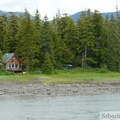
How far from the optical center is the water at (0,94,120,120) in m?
30.6

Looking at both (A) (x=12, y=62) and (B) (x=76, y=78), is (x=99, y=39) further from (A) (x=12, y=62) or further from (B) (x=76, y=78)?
(B) (x=76, y=78)

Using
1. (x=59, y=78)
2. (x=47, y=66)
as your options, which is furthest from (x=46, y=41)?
(x=59, y=78)

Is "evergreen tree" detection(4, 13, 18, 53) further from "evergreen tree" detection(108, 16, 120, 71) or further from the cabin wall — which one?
"evergreen tree" detection(108, 16, 120, 71)

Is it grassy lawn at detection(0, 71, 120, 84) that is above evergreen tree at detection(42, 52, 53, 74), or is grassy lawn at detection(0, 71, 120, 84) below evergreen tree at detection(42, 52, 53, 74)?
below

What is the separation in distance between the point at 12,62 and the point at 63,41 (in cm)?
1090

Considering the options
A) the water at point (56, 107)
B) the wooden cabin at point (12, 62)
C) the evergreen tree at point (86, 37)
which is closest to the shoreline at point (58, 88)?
the water at point (56, 107)

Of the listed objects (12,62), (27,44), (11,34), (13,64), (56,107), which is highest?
(11,34)

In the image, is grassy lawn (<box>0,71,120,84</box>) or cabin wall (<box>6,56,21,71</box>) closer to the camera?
grassy lawn (<box>0,71,120,84</box>)

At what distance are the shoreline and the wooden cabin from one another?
13.9m

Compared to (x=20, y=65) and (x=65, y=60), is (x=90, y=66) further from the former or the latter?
(x=20, y=65)

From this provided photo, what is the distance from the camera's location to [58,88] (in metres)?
51.6

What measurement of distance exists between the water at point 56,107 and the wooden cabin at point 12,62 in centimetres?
2712

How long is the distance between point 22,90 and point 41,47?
23.3 m

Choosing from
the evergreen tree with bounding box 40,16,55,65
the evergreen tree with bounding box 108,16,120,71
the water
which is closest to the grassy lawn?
the evergreen tree with bounding box 40,16,55,65
